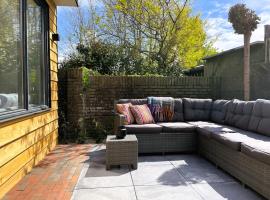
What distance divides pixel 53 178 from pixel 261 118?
308cm

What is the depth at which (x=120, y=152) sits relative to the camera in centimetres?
392

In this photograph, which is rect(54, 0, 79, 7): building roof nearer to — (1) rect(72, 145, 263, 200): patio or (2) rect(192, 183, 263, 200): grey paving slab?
(1) rect(72, 145, 263, 200): patio

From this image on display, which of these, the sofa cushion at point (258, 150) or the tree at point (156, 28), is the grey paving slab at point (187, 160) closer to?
the sofa cushion at point (258, 150)

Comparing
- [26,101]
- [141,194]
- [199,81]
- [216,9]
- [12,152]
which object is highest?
[216,9]

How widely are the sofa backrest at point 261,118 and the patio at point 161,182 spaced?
0.84m

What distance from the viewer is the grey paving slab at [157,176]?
3.40 meters

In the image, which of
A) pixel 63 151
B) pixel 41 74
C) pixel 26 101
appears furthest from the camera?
pixel 63 151

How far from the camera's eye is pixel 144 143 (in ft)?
15.4

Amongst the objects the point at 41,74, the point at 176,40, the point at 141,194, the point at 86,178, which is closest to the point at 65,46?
the point at 176,40

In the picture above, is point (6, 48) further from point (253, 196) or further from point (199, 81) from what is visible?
point (199, 81)

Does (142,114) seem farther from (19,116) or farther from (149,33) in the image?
(149,33)

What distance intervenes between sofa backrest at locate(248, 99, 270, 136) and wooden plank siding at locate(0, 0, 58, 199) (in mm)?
3258

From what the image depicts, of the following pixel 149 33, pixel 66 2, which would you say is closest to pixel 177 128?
pixel 66 2

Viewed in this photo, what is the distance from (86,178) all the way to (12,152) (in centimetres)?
100
